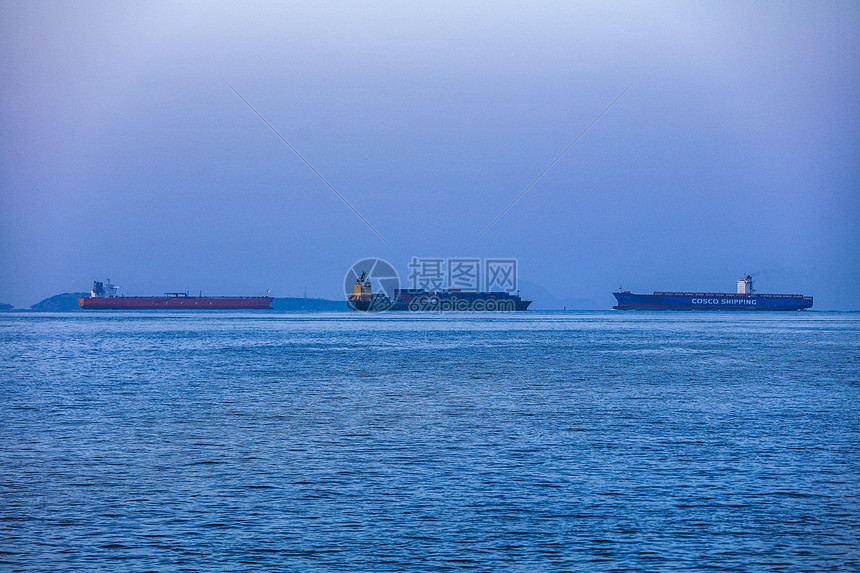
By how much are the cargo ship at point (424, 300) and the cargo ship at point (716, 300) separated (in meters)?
27.6

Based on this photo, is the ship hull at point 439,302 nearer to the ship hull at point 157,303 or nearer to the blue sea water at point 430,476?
the ship hull at point 157,303

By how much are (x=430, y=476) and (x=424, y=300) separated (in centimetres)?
15564

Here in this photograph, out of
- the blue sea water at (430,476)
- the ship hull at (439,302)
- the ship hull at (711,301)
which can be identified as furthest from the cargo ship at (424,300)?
the blue sea water at (430,476)

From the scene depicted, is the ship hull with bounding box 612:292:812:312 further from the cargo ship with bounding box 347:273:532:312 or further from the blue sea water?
the blue sea water

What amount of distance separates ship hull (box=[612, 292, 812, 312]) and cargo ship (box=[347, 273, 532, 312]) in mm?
27600

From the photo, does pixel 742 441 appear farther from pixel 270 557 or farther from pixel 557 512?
pixel 270 557

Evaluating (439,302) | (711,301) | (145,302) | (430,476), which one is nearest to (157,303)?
(145,302)

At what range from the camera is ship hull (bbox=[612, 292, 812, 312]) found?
15325cm

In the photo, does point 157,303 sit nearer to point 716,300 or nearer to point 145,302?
point 145,302

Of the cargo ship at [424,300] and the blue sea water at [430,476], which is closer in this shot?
the blue sea water at [430,476]

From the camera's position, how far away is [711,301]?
15775cm

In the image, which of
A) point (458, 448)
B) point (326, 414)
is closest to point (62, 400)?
point (326, 414)

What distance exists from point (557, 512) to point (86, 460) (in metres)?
8.37

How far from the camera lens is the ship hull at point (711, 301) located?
503 ft
